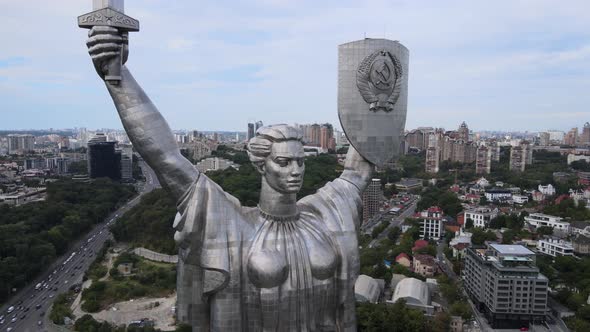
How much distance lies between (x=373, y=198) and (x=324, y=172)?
12.9ft

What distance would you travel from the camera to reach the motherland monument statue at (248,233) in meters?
4.00

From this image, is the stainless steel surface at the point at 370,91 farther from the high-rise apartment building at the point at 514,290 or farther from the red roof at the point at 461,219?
the red roof at the point at 461,219

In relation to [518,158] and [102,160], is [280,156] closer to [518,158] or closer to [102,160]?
[102,160]

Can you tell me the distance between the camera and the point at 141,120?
400 centimetres

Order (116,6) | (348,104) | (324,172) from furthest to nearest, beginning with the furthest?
(324,172) < (348,104) < (116,6)

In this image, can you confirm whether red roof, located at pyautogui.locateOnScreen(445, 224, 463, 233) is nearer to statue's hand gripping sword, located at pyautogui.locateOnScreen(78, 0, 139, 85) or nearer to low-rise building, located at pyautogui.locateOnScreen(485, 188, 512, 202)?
low-rise building, located at pyautogui.locateOnScreen(485, 188, 512, 202)

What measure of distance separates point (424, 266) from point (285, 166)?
19.8 m

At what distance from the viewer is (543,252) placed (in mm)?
25125

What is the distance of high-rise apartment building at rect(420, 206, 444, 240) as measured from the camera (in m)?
29.7

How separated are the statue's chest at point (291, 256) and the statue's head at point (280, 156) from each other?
0.38 meters

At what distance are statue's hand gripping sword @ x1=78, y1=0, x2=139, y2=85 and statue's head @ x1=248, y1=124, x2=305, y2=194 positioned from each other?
126 centimetres

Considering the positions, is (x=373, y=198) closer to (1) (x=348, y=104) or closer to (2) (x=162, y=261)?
(2) (x=162, y=261)

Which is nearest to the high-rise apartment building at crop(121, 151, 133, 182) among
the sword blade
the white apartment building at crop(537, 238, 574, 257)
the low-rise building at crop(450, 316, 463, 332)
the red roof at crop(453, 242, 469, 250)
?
the red roof at crop(453, 242, 469, 250)

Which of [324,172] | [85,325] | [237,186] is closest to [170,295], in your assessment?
[85,325]
